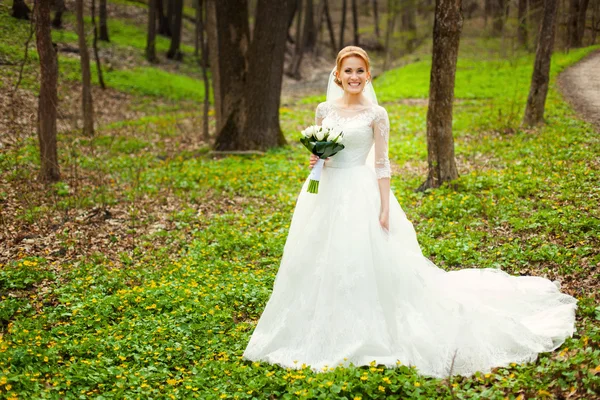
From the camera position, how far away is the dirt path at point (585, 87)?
1373 cm

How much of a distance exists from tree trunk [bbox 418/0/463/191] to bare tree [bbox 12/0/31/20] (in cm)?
844

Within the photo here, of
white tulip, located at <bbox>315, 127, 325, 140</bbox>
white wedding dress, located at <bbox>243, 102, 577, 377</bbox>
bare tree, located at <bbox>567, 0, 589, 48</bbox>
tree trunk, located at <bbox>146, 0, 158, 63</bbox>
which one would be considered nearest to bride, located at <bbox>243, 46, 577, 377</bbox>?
white wedding dress, located at <bbox>243, 102, 577, 377</bbox>

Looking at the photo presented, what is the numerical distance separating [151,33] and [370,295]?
91.4 feet

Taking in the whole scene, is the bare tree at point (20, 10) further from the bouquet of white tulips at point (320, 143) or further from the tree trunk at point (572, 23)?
the tree trunk at point (572, 23)

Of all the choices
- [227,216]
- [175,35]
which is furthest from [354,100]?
[175,35]

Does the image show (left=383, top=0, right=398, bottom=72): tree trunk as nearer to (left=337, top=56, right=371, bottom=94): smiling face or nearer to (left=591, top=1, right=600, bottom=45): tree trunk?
(left=591, top=1, right=600, bottom=45): tree trunk

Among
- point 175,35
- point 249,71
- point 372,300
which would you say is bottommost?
point 372,300

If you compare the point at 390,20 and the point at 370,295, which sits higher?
the point at 390,20

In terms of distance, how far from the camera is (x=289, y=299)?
559 cm

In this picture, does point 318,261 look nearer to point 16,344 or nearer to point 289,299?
point 289,299

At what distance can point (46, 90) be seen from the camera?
35.9 ft

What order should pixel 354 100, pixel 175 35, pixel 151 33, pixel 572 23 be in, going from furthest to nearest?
pixel 175 35, pixel 151 33, pixel 572 23, pixel 354 100

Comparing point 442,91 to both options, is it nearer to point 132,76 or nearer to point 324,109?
point 324,109

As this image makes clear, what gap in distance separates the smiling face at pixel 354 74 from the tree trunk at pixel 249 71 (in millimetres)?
9323
